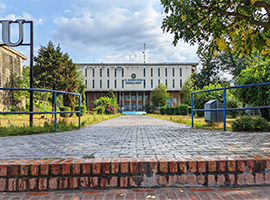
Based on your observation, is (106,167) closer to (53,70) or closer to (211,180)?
(211,180)

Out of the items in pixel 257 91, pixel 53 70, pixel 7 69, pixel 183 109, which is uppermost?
pixel 7 69

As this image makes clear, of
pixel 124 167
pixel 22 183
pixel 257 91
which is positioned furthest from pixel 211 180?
pixel 257 91

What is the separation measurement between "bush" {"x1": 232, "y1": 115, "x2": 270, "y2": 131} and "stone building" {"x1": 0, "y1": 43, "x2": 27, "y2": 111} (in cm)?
2346

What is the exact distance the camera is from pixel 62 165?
94.3 inches

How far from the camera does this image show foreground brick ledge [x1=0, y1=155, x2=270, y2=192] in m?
2.36

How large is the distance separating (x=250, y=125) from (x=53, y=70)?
17981 millimetres

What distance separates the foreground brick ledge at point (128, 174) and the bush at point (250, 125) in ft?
11.7

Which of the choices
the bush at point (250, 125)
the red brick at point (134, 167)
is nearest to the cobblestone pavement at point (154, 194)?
the red brick at point (134, 167)

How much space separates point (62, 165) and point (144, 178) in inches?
41.5

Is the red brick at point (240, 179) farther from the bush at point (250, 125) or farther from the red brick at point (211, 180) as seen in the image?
the bush at point (250, 125)

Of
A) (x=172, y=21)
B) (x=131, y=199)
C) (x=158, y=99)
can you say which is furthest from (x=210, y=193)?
(x=158, y=99)

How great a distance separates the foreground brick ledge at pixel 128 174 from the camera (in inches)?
92.9

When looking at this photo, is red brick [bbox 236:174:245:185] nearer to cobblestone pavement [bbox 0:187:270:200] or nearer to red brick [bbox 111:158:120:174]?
cobblestone pavement [bbox 0:187:270:200]

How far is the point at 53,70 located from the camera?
18828 mm
